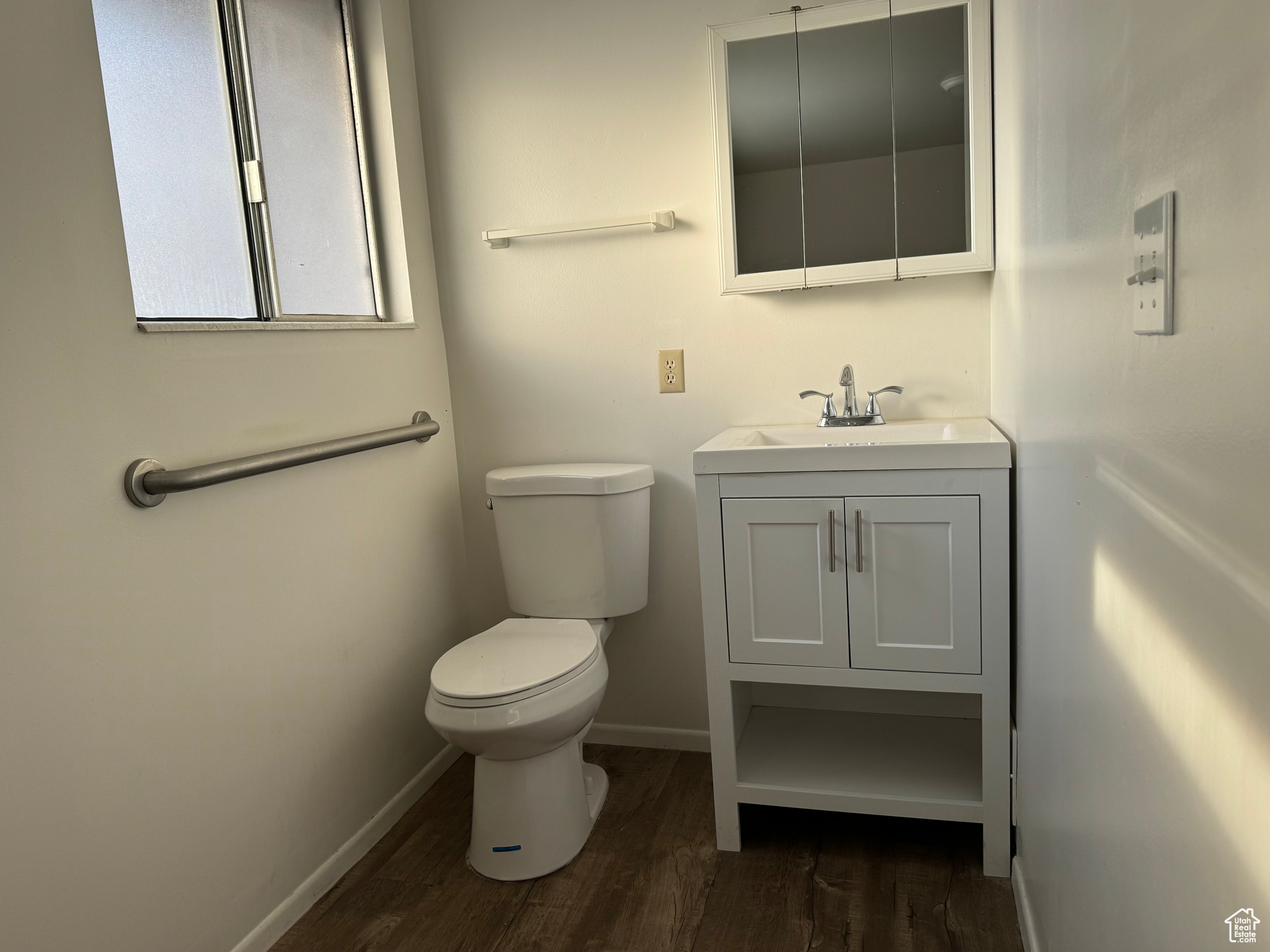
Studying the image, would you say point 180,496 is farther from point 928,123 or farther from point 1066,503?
point 928,123

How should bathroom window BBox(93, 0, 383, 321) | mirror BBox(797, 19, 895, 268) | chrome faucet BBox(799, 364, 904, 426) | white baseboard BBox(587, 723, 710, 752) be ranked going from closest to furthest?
bathroom window BBox(93, 0, 383, 321)
mirror BBox(797, 19, 895, 268)
chrome faucet BBox(799, 364, 904, 426)
white baseboard BBox(587, 723, 710, 752)

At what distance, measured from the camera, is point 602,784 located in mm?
2092

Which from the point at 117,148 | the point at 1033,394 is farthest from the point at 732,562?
the point at 117,148

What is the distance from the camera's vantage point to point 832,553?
1.68 m

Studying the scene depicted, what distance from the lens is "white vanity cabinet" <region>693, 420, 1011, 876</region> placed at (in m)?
1.60

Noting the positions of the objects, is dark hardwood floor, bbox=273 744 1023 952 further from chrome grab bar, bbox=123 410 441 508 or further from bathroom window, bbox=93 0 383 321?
bathroom window, bbox=93 0 383 321

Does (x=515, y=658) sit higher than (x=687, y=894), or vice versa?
(x=515, y=658)

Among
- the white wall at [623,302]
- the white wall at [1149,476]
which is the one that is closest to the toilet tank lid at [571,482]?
the white wall at [623,302]

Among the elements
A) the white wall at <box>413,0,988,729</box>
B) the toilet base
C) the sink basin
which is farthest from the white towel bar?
the toilet base

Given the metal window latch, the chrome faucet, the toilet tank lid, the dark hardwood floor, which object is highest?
the metal window latch

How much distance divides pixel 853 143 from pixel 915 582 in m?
0.98

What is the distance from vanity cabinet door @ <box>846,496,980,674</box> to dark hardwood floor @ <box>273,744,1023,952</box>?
44 centimetres

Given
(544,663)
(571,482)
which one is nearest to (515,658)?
(544,663)

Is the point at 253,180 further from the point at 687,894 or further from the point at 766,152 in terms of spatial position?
the point at 687,894
